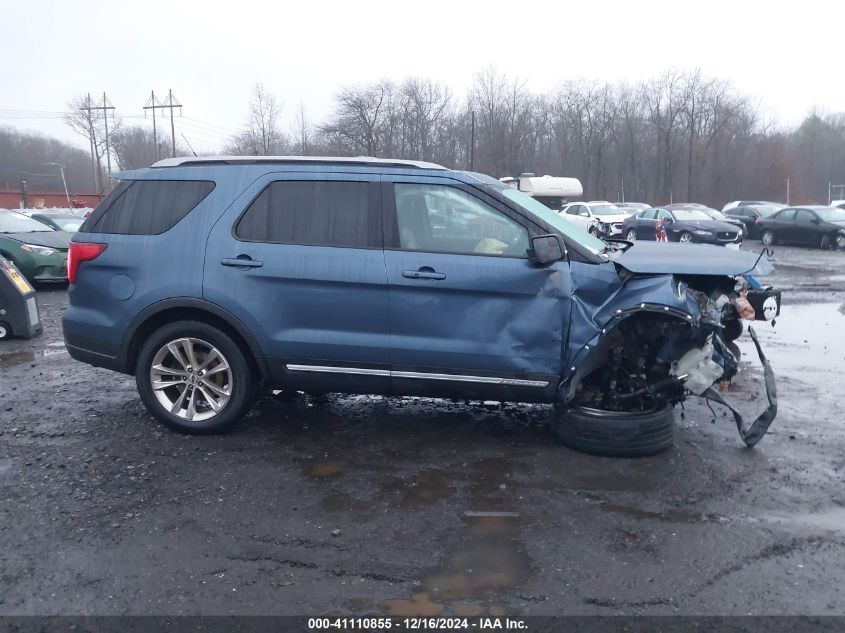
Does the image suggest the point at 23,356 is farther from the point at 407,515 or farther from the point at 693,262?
the point at 693,262

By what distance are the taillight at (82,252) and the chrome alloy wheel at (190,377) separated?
0.85m

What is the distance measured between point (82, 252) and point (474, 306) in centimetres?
285

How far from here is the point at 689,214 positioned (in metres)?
27.9

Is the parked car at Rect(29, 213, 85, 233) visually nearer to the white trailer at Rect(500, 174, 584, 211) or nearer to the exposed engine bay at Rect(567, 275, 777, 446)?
the exposed engine bay at Rect(567, 275, 777, 446)

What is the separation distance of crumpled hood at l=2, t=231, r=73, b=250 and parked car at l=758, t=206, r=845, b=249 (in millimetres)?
24262

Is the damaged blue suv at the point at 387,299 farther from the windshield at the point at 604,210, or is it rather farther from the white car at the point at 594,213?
the windshield at the point at 604,210

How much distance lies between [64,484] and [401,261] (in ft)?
8.12

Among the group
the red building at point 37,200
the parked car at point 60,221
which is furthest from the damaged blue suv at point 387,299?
the red building at point 37,200

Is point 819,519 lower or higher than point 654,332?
lower

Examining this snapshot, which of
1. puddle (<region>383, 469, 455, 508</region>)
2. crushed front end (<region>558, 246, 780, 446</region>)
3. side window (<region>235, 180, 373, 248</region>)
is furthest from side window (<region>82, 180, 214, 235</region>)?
crushed front end (<region>558, 246, 780, 446</region>)

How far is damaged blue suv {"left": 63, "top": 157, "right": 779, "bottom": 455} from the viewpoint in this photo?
188 inches

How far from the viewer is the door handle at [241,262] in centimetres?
499

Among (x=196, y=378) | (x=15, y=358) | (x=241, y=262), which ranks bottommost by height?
(x=15, y=358)

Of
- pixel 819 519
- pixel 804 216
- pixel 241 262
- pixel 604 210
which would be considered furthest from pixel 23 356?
pixel 604 210
